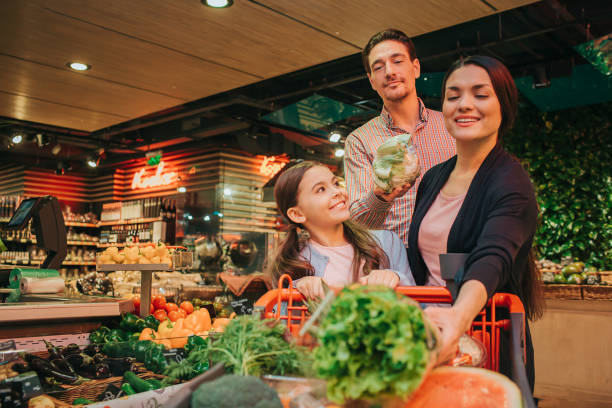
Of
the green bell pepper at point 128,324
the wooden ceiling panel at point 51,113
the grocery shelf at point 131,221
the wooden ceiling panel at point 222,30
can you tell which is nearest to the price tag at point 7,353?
the green bell pepper at point 128,324

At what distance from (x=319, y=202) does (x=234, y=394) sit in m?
1.08

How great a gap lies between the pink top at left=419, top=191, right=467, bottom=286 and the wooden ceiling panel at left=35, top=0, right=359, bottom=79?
286cm

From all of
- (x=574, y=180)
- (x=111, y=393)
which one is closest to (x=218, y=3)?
(x=111, y=393)

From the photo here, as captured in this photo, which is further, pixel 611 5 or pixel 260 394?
pixel 611 5

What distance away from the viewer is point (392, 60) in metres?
2.00

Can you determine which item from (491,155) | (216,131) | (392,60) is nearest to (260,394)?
(491,155)

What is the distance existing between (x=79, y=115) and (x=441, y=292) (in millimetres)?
6529

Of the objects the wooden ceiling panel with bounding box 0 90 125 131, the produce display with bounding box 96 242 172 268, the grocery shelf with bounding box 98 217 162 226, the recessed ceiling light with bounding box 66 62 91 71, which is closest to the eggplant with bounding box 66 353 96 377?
the produce display with bounding box 96 242 172 268

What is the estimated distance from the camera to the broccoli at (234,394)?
77 cm

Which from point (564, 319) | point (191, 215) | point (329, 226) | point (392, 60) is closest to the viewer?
point (329, 226)

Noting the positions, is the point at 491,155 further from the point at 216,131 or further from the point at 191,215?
the point at 191,215

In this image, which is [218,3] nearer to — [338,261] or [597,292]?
[338,261]

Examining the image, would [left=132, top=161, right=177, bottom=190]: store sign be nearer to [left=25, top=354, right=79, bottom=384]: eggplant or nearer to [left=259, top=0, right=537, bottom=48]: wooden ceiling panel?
[left=259, top=0, right=537, bottom=48]: wooden ceiling panel

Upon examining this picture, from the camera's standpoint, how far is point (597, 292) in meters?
4.47
